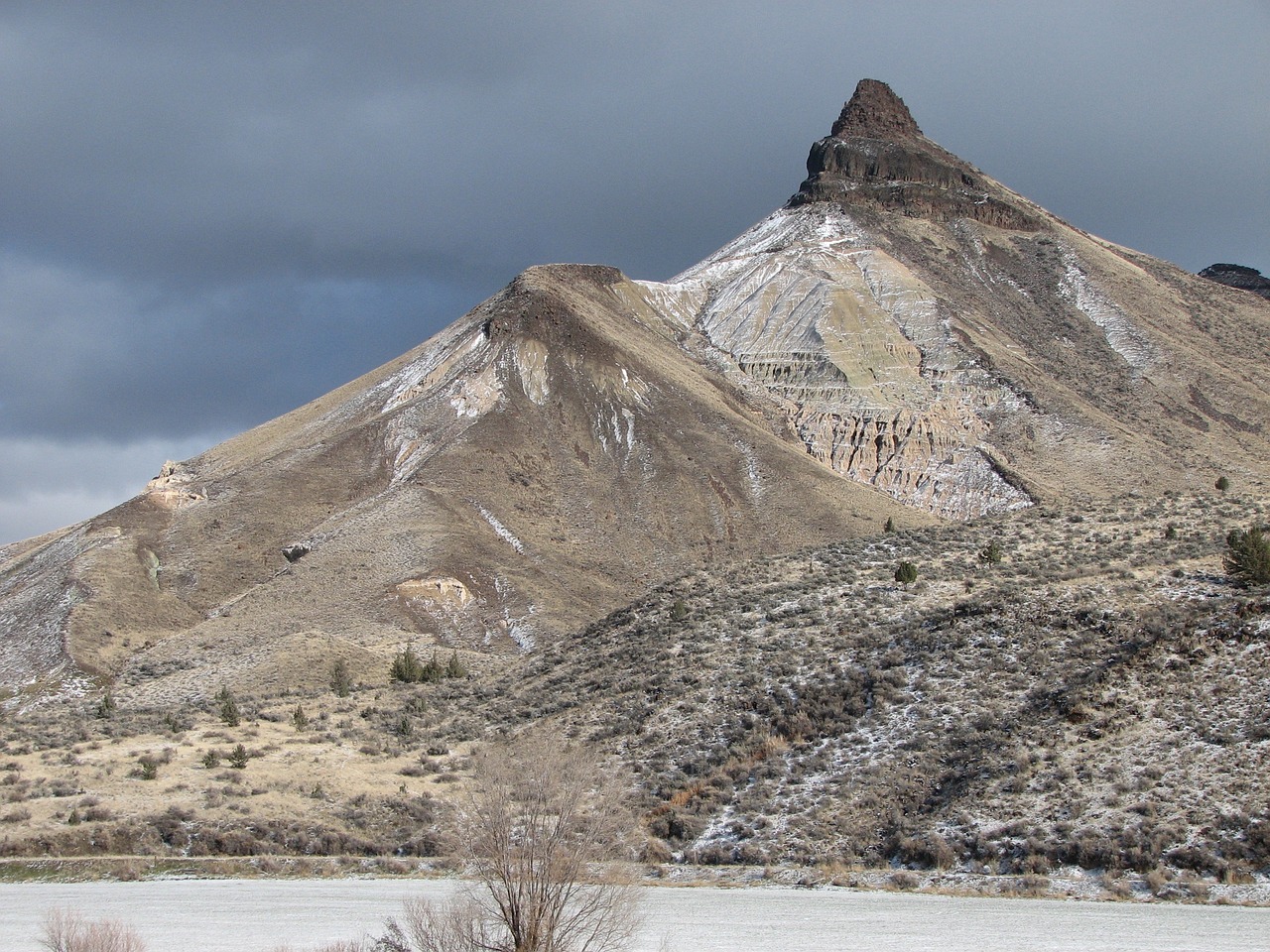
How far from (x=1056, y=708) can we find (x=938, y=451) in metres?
77.6

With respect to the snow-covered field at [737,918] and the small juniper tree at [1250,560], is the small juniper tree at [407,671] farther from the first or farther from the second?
the small juniper tree at [1250,560]

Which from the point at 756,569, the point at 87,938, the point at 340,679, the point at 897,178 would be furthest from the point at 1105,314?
the point at 87,938

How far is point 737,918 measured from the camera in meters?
17.4

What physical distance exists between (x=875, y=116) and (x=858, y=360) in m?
68.3

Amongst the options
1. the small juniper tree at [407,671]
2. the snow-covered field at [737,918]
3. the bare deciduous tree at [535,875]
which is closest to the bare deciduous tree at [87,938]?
the snow-covered field at [737,918]

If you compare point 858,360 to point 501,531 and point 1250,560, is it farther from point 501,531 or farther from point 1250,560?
point 1250,560

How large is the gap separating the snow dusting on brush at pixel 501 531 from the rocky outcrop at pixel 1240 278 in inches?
5023

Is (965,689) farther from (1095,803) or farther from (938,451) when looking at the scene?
(938,451)

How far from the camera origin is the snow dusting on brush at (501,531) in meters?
71.6

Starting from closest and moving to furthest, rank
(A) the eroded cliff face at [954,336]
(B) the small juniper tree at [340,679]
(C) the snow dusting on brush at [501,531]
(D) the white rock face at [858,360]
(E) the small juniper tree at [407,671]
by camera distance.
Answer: (B) the small juniper tree at [340,679] < (E) the small juniper tree at [407,671] < (C) the snow dusting on brush at [501,531] < (D) the white rock face at [858,360] < (A) the eroded cliff face at [954,336]

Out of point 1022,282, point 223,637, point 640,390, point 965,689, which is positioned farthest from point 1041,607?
point 1022,282

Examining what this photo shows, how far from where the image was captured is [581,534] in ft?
252

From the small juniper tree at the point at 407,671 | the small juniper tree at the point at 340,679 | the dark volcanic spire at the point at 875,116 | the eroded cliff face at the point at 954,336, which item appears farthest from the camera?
the dark volcanic spire at the point at 875,116

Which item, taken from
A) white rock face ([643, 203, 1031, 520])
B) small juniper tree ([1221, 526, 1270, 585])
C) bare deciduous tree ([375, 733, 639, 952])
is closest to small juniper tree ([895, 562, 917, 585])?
small juniper tree ([1221, 526, 1270, 585])
